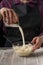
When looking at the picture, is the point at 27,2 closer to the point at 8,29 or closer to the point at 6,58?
the point at 8,29

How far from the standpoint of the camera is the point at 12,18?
1.06m

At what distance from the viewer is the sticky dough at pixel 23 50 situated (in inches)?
36.3

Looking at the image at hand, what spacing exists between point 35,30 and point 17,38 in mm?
114

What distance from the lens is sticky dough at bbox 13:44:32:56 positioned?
0.92m

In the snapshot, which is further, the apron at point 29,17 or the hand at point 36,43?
the apron at point 29,17

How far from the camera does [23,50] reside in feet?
3.04

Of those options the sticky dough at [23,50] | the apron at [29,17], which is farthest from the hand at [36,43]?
the apron at [29,17]

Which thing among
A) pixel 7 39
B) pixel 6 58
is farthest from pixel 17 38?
pixel 6 58

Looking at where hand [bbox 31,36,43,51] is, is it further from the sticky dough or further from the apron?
the apron

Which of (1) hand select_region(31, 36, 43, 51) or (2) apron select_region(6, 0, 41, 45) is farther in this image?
(2) apron select_region(6, 0, 41, 45)

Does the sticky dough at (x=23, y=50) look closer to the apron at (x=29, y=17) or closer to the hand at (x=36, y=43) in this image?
the hand at (x=36, y=43)

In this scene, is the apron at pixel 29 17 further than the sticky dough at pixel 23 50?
Yes

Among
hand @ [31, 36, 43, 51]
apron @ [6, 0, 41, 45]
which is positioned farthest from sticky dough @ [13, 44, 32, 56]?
apron @ [6, 0, 41, 45]

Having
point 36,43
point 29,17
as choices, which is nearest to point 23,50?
point 36,43
